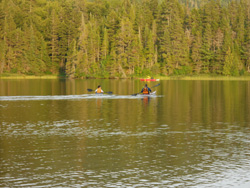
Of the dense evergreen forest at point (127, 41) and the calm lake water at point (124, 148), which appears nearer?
the calm lake water at point (124, 148)

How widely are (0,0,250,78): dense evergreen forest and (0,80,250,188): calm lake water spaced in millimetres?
101877

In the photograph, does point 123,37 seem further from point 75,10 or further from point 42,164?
point 42,164

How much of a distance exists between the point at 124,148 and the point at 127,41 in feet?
393

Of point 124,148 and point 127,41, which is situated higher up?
point 127,41

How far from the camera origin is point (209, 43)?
14850 centimetres

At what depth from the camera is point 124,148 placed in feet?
75.3

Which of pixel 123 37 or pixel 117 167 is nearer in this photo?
pixel 117 167

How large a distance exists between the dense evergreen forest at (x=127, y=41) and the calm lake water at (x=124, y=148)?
101877 millimetres

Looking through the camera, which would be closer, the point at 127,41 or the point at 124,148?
the point at 124,148

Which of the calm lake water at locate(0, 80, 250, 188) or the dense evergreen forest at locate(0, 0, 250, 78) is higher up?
the dense evergreen forest at locate(0, 0, 250, 78)

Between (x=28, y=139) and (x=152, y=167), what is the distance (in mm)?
9535

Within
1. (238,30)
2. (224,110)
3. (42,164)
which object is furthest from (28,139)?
(238,30)

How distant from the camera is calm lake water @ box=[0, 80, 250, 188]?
56.6 ft

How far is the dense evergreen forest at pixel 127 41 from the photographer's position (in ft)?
461
